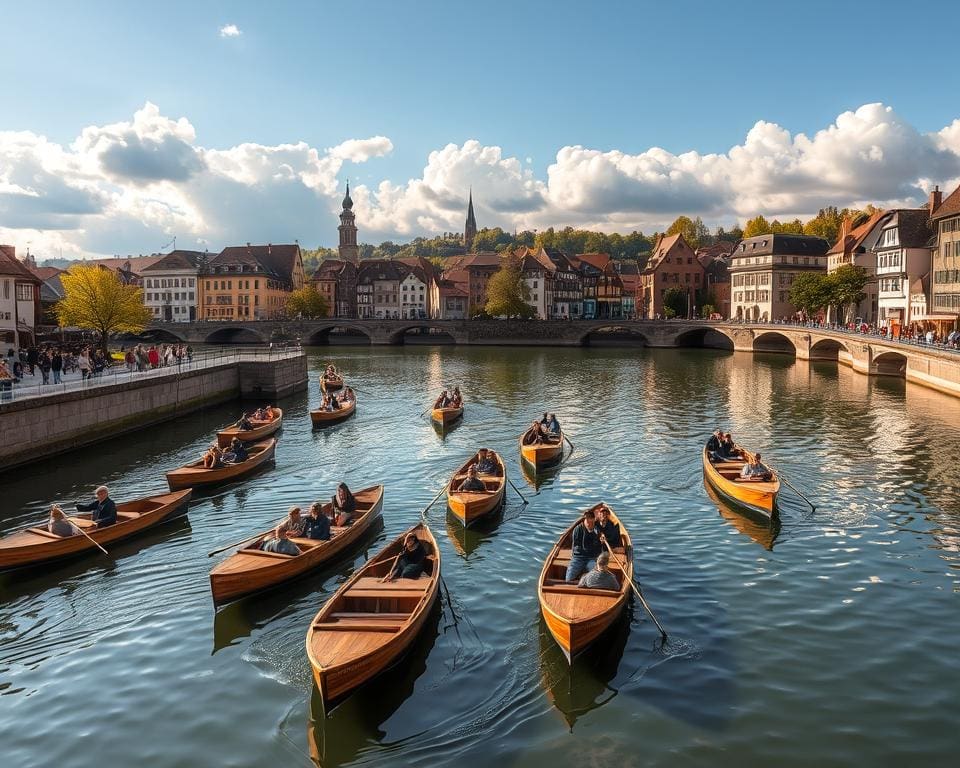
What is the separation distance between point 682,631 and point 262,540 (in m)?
9.57

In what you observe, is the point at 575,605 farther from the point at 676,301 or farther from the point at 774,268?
the point at 676,301

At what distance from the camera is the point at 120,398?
3894cm

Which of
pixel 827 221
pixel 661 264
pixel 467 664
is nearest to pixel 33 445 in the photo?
pixel 467 664

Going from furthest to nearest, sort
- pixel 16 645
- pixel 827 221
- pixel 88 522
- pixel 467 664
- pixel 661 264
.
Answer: pixel 827 221
pixel 661 264
pixel 88 522
pixel 16 645
pixel 467 664

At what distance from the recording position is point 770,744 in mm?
12281

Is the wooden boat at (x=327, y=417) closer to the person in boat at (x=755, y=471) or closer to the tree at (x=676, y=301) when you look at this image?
the person in boat at (x=755, y=471)

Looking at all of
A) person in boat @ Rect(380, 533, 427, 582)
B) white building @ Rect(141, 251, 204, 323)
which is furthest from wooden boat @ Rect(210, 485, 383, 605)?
white building @ Rect(141, 251, 204, 323)

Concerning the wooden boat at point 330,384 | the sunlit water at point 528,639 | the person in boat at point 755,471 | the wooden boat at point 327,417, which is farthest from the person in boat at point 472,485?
the wooden boat at point 330,384

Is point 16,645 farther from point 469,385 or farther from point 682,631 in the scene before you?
point 469,385

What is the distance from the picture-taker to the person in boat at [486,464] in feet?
89.1

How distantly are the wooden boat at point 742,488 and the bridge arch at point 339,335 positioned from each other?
308ft

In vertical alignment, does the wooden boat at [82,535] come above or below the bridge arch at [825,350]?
below

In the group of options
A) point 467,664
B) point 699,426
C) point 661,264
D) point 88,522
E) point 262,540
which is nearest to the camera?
point 467,664

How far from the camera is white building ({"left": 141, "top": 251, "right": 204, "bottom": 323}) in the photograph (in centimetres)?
14275
